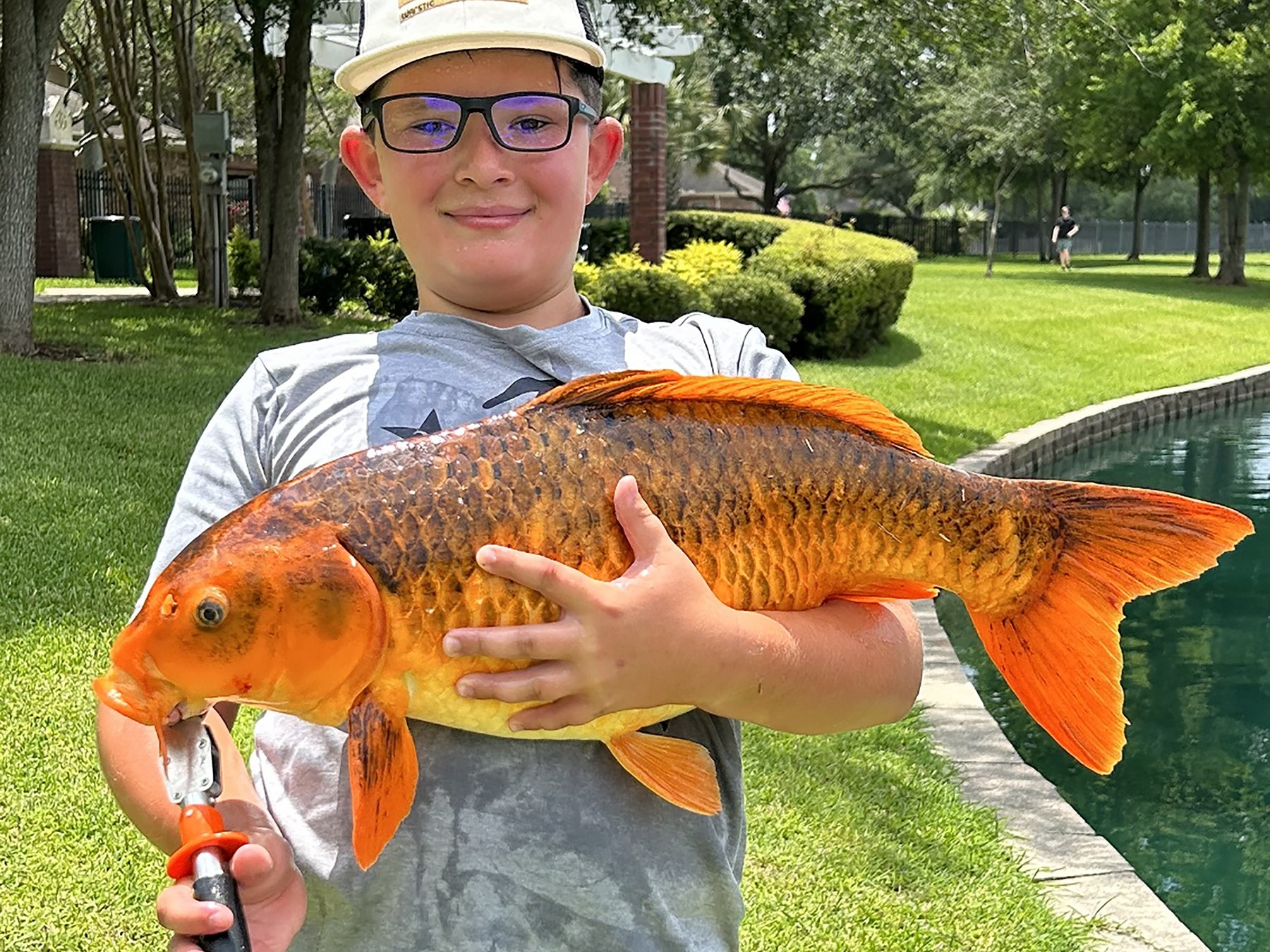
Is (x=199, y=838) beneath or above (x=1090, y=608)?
beneath

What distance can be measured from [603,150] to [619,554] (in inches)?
29.6

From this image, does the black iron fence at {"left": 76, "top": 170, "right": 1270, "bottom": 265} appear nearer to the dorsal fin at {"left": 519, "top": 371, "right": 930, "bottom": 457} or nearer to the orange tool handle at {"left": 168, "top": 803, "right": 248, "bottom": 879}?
the dorsal fin at {"left": 519, "top": 371, "right": 930, "bottom": 457}

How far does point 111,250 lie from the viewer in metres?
23.9

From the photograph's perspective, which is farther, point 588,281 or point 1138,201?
point 1138,201

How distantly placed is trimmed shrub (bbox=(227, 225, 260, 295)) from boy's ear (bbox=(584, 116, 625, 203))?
1805cm

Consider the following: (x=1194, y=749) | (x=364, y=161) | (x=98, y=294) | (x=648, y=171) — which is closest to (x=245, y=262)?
(x=98, y=294)

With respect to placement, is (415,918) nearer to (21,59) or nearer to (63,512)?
(63,512)

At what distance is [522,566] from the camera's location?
3.96ft

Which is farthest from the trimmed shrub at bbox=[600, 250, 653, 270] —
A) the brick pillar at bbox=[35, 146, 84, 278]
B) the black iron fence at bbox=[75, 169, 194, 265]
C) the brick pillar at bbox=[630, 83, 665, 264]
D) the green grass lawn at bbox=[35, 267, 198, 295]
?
the black iron fence at bbox=[75, 169, 194, 265]

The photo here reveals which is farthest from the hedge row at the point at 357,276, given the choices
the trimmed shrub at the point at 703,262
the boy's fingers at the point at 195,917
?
the boy's fingers at the point at 195,917

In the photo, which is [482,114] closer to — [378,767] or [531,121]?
[531,121]

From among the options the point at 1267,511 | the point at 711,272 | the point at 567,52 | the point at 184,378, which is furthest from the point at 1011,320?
the point at 567,52

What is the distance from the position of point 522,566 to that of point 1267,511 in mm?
9718

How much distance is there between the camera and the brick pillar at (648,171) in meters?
17.0
